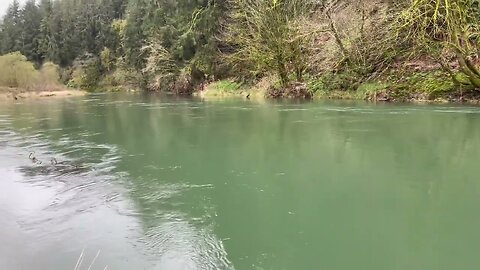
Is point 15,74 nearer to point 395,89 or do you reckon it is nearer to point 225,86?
point 225,86

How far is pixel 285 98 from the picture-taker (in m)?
26.2

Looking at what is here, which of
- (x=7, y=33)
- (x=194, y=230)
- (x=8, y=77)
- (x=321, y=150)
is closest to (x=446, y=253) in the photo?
(x=194, y=230)

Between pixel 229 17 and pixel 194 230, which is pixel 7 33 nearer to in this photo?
pixel 229 17

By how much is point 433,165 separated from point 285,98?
17.9 m

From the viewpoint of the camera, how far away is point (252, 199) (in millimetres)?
6926

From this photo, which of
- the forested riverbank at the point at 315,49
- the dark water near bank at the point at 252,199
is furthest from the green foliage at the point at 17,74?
the dark water near bank at the point at 252,199

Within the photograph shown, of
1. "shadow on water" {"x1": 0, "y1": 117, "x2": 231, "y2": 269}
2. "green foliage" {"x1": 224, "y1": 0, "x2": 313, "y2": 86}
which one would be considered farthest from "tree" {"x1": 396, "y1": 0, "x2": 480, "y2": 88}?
"shadow on water" {"x1": 0, "y1": 117, "x2": 231, "y2": 269}

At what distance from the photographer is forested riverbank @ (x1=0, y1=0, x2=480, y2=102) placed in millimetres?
18734

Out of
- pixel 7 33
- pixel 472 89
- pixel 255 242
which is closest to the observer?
pixel 255 242

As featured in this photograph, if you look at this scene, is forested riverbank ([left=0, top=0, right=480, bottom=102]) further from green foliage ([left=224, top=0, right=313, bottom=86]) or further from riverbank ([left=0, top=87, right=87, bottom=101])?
riverbank ([left=0, top=87, right=87, bottom=101])

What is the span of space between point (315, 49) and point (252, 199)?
19.4 metres

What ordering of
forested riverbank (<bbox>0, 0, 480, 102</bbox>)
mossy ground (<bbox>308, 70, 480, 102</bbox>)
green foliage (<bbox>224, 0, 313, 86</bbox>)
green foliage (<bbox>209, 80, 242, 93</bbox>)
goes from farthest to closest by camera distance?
green foliage (<bbox>209, 80, 242, 93</bbox>) → green foliage (<bbox>224, 0, 313, 86</bbox>) → mossy ground (<bbox>308, 70, 480, 102</bbox>) → forested riverbank (<bbox>0, 0, 480, 102</bbox>)

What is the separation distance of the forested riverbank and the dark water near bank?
6.55 metres

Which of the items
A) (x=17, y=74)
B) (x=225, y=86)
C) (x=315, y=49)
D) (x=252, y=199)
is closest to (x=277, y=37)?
(x=315, y=49)
